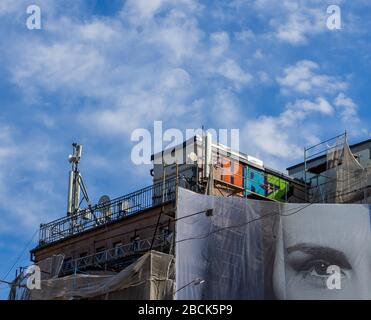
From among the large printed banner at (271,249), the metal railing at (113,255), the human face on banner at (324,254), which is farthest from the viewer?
the metal railing at (113,255)

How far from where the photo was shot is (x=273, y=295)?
3669 cm

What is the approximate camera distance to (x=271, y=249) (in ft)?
124

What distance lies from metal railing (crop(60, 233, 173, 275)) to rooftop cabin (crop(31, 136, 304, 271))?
7cm

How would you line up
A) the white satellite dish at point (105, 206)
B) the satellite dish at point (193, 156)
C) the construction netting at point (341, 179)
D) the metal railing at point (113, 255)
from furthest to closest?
the white satellite dish at point (105, 206) → the satellite dish at point (193, 156) → the construction netting at point (341, 179) → the metal railing at point (113, 255)

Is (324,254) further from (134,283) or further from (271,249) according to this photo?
(134,283)

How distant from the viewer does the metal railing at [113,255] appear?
4322cm

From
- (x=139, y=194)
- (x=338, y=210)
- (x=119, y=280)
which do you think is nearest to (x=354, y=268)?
(x=338, y=210)

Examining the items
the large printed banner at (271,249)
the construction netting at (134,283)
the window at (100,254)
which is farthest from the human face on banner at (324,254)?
the window at (100,254)

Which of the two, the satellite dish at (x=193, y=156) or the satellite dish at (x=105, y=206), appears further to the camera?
the satellite dish at (x=105, y=206)

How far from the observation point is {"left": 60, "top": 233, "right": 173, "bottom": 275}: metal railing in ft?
142

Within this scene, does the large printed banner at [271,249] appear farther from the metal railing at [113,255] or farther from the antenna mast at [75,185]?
the antenna mast at [75,185]

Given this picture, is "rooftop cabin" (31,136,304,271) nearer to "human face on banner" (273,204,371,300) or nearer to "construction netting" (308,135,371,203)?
"construction netting" (308,135,371,203)

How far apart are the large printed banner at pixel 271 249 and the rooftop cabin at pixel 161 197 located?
5889 mm
